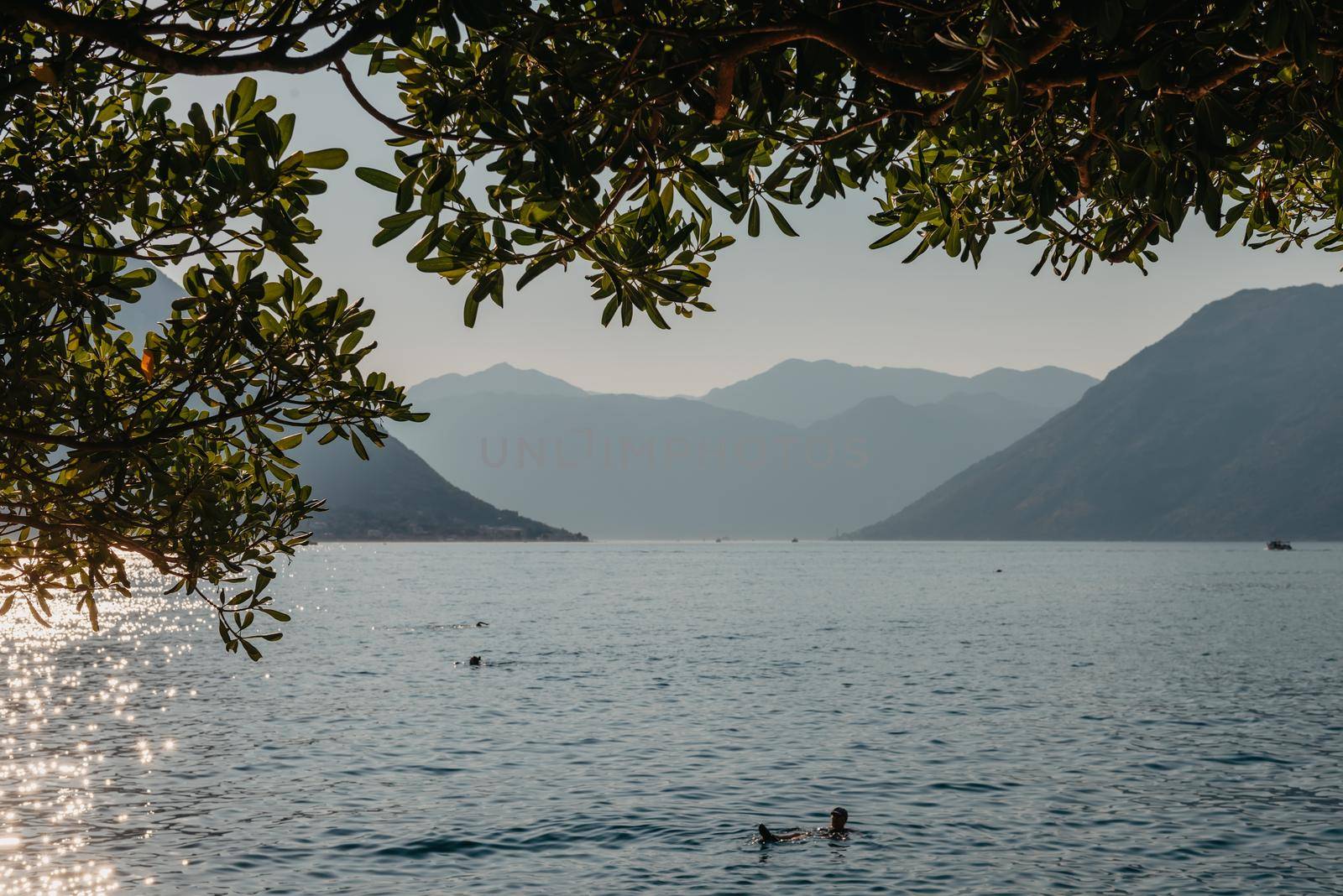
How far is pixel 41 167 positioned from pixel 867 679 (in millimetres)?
46708

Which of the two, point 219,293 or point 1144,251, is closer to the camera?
point 219,293

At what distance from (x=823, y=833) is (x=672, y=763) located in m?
8.42

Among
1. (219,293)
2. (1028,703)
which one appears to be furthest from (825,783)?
(219,293)

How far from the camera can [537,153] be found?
211 inches

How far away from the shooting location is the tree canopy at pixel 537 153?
17.1 feet

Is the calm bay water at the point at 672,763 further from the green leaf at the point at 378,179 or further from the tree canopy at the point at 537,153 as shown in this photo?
the green leaf at the point at 378,179

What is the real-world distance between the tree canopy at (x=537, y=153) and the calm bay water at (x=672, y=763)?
46.8 ft

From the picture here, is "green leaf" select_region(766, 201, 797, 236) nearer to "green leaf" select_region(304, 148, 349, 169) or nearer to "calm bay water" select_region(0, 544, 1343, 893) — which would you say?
"green leaf" select_region(304, 148, 349, 169)

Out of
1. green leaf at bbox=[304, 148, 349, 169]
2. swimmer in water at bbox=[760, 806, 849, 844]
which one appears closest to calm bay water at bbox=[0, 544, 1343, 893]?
swimmer in water at bbox=[760, 806, 849, 844]

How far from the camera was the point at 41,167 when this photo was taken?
7852mm

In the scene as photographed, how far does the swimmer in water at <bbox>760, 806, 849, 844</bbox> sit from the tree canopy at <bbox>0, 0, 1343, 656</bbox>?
633 inches

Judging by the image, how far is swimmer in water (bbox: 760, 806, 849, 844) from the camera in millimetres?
22016

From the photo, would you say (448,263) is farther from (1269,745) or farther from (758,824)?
(1269,745)

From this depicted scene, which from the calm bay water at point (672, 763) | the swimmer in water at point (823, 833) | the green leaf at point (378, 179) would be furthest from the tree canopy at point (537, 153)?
the swimmer in water at point (823, 833)
